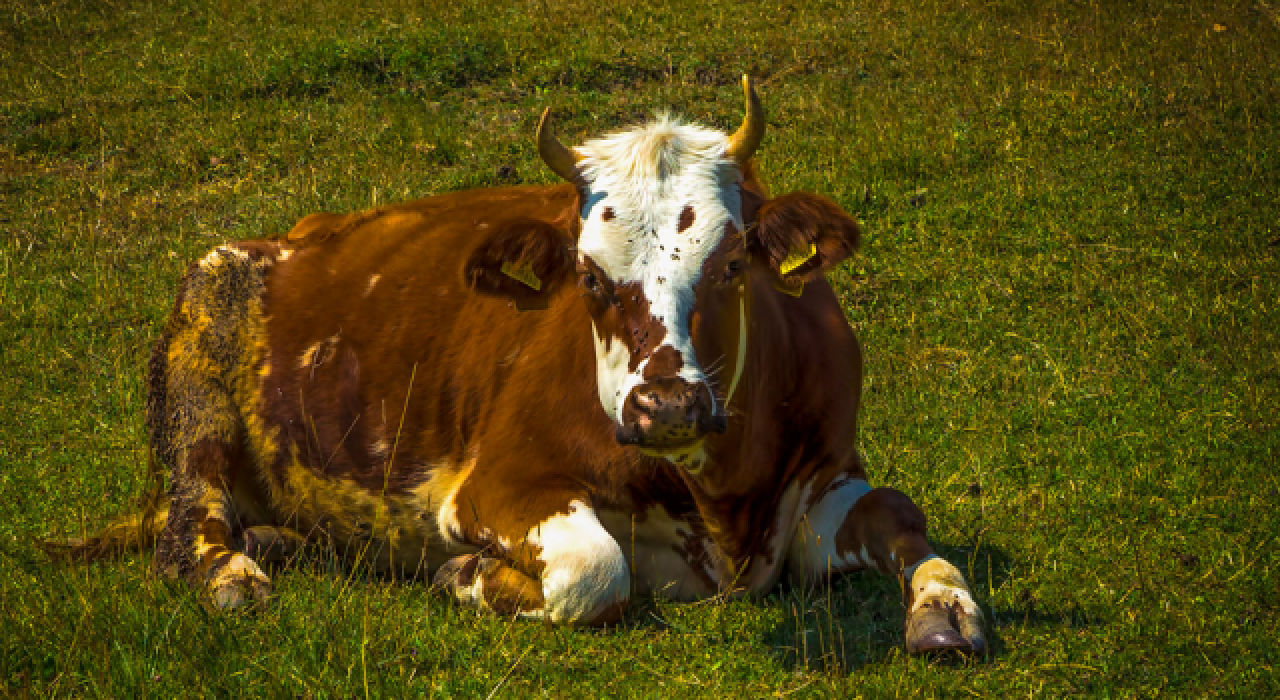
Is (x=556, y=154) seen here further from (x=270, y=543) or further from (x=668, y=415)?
(x=270, y=543)

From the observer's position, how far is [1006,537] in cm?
682

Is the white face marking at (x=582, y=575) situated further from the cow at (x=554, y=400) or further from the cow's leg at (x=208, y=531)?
the cow's leg at (x=208, y=531)

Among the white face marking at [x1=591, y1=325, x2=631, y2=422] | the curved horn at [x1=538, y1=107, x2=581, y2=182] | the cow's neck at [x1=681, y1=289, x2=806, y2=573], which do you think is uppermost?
the curved horn at [x1=538, y1=107, x2=581, y2=182]

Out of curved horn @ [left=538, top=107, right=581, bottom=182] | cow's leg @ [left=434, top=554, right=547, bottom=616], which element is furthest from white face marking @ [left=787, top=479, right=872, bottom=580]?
curved horn @ [left=538, top=107, right=581, bottom=182]

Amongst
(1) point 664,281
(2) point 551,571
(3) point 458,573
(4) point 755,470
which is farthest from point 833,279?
(1) point 664,281

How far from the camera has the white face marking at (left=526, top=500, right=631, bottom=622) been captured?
19.3ft

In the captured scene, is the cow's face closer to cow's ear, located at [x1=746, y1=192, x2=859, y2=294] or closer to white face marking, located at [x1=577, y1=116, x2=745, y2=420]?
white face marking, located at [x1=577, y1=116, x2=745, y2=420]

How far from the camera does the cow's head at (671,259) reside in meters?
5.18

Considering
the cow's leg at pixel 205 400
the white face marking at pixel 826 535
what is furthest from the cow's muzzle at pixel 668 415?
the cow's leg at pixel 205 400

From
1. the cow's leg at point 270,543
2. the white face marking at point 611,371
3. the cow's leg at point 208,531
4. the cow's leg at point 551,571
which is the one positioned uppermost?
the white face marking at point 611,371

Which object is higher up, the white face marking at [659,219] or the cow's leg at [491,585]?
the white face marking at [659,219]

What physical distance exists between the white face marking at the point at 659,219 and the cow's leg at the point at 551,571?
0.69 meters

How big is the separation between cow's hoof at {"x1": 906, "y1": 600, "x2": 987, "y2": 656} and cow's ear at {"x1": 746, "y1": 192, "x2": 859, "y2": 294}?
149 centimetres

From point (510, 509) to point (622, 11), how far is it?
992 centimetres
